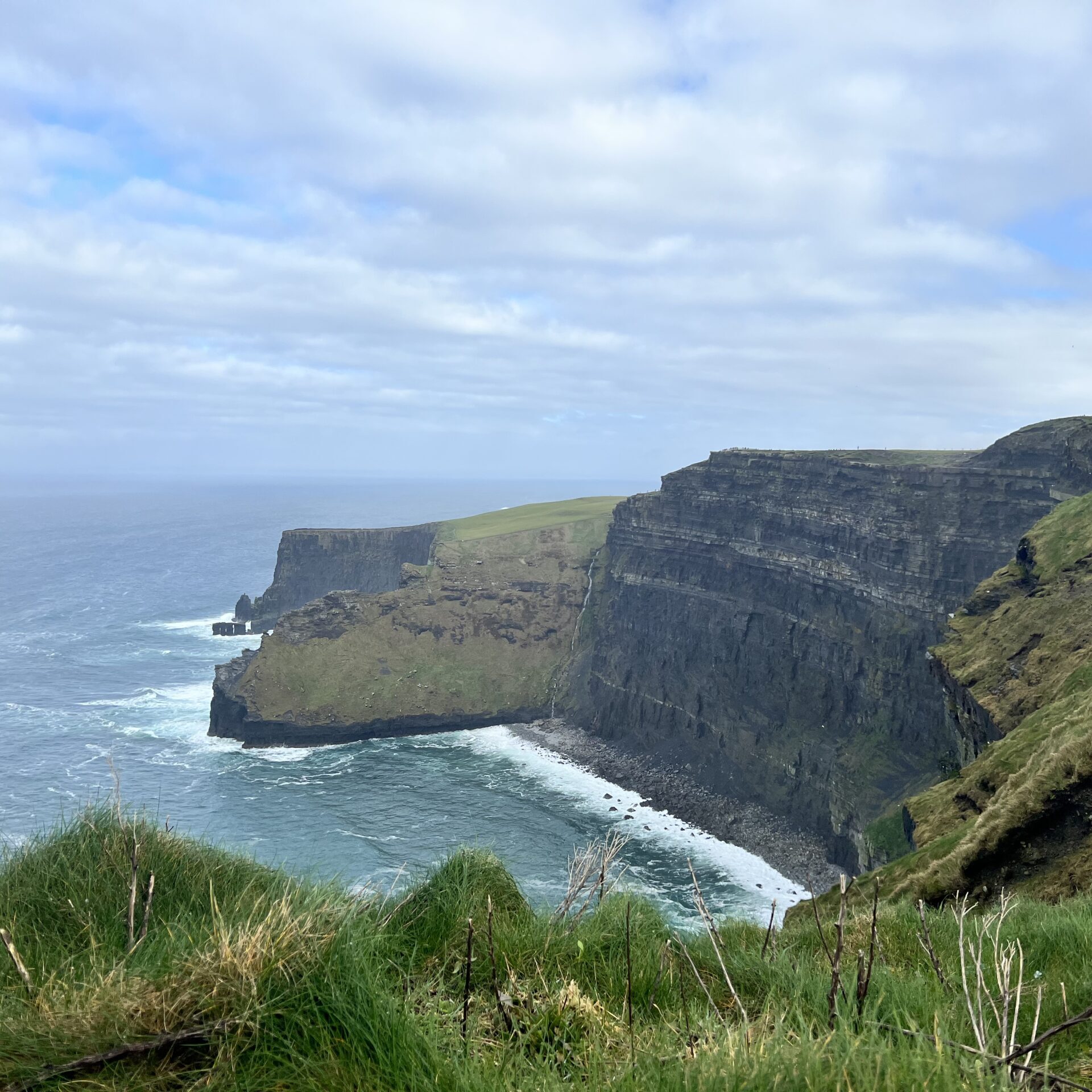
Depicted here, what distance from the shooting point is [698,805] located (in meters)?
79.8

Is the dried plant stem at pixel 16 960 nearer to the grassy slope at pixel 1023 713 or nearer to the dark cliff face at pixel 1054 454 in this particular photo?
the grassy slope at pixel 1023 713

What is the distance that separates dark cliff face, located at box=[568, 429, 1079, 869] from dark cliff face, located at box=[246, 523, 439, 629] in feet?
179

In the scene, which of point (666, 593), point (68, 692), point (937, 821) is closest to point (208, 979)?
point (937, 821)

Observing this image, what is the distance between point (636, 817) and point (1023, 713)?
46.6 m

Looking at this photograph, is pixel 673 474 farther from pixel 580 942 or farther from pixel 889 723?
pixel 580 942

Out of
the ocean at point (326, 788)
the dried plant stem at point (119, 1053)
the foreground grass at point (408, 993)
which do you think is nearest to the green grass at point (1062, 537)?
the ocean at point (326, 788)

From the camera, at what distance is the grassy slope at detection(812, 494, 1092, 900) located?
68.4 feet

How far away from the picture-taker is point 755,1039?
14.6ft

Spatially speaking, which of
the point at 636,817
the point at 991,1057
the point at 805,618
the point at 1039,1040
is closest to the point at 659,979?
the point at 991,1057

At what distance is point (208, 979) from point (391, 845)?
65601 mm

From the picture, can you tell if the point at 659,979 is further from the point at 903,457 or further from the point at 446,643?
the point at 446,643

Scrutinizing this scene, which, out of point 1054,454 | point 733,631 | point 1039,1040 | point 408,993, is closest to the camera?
point 1039,1040

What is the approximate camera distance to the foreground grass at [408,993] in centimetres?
404

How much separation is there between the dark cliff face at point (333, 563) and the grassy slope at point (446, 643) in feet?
66.9
